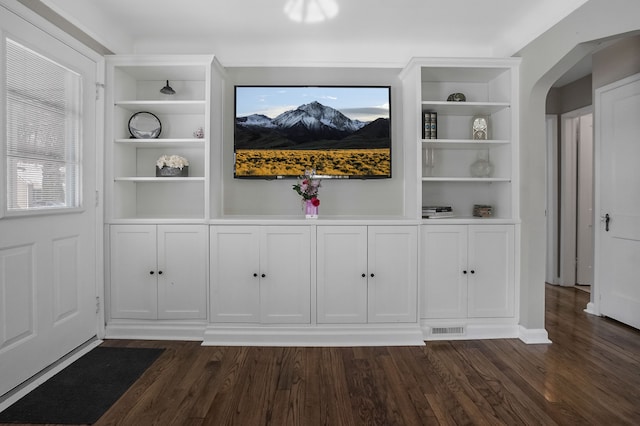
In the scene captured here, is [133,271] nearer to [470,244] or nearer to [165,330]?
[165,330]

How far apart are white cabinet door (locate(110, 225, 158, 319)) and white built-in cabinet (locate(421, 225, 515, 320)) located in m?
2.25

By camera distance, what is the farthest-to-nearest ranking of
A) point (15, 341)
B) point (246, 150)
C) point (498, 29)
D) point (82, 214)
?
point (246, 150) < point (498, 29) < point (82, 214) < point (15, 341)

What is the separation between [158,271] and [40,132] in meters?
1.29

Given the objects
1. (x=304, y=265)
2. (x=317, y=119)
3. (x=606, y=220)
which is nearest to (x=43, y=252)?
(x=304, y=265)

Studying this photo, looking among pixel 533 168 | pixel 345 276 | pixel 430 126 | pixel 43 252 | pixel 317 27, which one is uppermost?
pixel 317 27

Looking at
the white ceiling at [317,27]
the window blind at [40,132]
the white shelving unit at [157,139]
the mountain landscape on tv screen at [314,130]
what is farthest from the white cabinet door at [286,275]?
the white ceiling at [317,27]

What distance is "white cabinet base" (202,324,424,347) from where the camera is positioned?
119 inches

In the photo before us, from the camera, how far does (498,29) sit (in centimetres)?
321

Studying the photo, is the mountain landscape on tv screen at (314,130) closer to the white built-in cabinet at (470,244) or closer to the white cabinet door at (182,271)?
the white built-in cabinet at (470,244)

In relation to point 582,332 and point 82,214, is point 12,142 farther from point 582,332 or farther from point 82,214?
point 582,332

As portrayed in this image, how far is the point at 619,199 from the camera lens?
3498mm

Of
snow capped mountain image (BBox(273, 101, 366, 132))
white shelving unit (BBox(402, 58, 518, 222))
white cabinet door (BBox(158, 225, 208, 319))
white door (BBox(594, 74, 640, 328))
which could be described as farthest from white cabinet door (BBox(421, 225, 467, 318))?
white cabinet door (BBox(158, 225, 208, 319))

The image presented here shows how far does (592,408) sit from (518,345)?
899 millimetres

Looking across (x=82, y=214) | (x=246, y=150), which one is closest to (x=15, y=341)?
(x=82, y=214)
